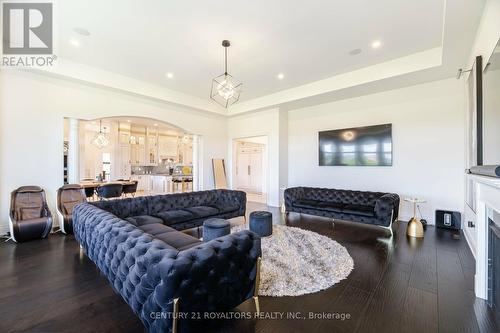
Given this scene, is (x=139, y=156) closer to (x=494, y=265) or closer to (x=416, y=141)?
(x=416, y=141)

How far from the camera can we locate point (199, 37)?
3.65m

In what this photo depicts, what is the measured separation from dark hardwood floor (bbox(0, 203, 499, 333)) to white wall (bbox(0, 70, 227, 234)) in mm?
1572

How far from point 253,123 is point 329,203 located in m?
3.74

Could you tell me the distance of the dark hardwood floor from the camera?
184cm

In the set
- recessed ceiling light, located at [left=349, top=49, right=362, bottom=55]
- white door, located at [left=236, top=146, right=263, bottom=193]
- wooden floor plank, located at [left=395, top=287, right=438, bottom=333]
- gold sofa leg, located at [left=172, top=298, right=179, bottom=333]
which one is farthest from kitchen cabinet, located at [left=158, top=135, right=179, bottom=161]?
wooden floor plank, located at [left=395, top=287, right=438, bottom=333]

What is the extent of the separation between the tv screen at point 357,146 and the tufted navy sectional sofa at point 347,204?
3.05 feet

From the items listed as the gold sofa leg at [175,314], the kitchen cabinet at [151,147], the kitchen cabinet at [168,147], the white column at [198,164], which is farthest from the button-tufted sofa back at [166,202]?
the kitchen cabinet at [168,147]

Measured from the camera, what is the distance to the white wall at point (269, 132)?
6821 millimetres

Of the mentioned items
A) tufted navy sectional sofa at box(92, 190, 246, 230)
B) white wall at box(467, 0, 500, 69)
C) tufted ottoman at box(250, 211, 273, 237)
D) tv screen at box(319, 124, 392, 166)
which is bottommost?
tufted ottoman at box(250, 211, 273, 237)

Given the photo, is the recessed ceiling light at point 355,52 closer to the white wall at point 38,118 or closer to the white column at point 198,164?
the white column at point 198,164

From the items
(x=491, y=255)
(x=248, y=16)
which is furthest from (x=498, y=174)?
(x=248, y=16)

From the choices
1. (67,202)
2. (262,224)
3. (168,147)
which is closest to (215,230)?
(262,224)

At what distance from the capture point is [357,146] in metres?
5.70

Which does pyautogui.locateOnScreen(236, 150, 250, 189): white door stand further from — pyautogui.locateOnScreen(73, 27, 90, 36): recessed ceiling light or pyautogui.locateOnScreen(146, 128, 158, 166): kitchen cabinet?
pyautogui.locateOnScreen(73, 27, 90, 36): recessed ceiling light
